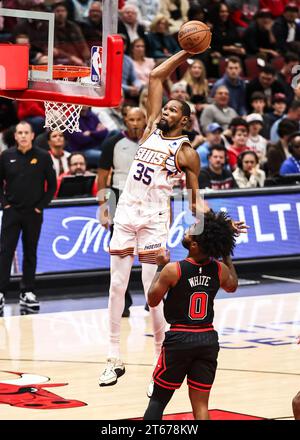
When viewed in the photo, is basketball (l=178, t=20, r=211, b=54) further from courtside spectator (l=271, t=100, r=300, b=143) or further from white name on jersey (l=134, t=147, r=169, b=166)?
courtside spectator (l=271, t=100, r=300, b=143)

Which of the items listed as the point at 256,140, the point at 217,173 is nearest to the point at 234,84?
the point at 256,140

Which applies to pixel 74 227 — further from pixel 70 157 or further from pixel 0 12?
pixel 0 12

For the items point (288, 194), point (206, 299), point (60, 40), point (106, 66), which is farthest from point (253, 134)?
point (206, 299)

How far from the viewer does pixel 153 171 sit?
929cm

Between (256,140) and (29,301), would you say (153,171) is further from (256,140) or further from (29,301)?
(256,140)

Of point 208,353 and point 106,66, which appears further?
point 106,66

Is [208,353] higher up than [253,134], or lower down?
lower down

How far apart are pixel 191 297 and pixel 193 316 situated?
121mm

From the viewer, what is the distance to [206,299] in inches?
294

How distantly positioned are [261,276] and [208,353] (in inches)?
309

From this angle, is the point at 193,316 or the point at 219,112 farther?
the point at 219,112

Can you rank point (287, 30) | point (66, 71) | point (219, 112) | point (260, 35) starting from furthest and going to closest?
point (287, 30), point (260, 35), point (219, 112), point (66, 71)

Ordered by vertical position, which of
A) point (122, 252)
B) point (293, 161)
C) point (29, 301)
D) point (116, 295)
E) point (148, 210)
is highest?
point (293, 161)
